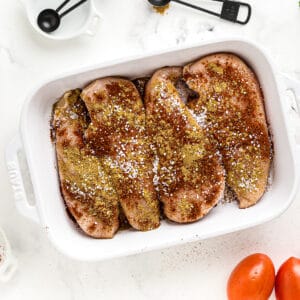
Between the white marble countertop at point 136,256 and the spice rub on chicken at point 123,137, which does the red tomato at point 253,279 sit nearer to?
the white marble countertop at point 136,256

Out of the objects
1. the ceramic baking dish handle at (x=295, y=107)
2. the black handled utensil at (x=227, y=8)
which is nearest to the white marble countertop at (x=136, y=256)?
the black handled utensil at (x=227, y=8)

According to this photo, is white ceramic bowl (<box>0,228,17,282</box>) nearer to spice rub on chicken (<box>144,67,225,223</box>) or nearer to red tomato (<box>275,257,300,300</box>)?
spice rub on chicken (<box>144,67,225,223</box>)

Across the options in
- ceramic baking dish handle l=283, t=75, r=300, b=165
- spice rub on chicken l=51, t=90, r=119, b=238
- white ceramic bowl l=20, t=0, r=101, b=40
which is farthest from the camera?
white ceramic bowl l=20, t=0, r=101, b=40

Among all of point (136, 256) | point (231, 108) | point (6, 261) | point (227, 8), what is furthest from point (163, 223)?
point (227, 8)

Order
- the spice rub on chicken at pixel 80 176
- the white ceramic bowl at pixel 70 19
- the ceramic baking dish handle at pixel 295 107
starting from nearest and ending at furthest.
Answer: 1. the ceramic baking dish handle at pixel 295 107
2. the spice rub on chicken at pixel 80 176
3. the white ceramic bowl at pixel 70 19

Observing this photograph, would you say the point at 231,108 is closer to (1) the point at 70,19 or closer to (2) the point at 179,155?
(2) the point at 179,155

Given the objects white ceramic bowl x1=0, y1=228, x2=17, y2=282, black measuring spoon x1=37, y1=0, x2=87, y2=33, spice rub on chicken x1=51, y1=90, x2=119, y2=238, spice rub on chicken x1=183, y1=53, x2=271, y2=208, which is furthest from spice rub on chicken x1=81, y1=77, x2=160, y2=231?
white ceramic bowl x1=0, y1=228, x2=17, y2=282
